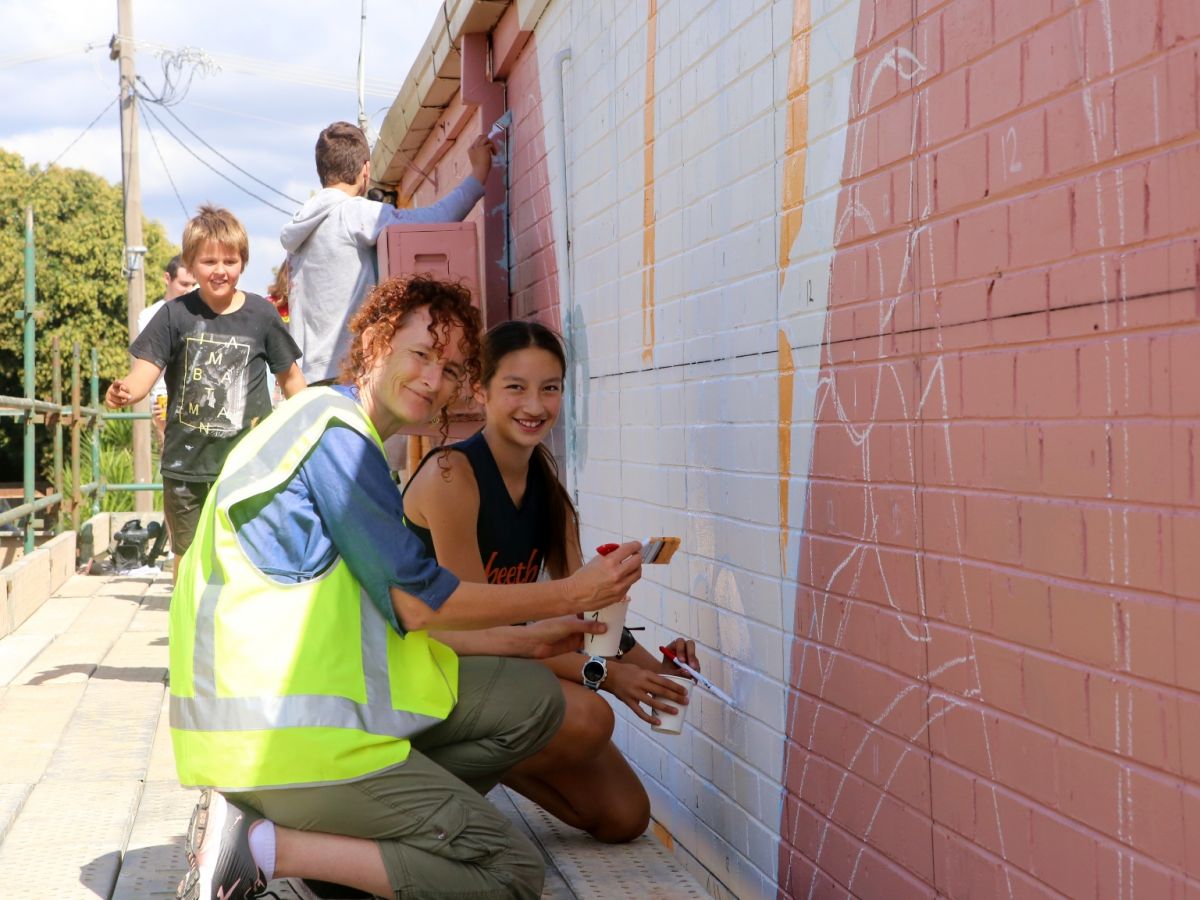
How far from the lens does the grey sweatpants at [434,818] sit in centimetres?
310

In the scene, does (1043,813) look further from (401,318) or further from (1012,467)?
(401,318)

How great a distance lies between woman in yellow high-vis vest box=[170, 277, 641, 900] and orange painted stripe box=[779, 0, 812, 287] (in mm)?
784

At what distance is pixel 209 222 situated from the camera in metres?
5.78

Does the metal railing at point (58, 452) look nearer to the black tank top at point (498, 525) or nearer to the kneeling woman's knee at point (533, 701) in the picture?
the black tank top at point (498, 525)

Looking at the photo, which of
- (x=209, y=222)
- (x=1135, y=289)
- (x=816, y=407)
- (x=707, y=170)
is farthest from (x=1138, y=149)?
(x=209, y=222)

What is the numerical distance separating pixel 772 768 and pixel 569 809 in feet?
2.92

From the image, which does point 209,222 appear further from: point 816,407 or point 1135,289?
point 1135,289

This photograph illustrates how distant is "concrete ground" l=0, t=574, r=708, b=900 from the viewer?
3.80 meters

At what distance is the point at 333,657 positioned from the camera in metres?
3.02

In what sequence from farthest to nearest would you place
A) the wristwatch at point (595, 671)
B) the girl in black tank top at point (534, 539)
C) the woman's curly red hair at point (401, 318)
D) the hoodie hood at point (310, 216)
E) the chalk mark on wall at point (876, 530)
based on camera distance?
the hoodie hood at point (310, 216), the girl in black tank top at point (534, 539), the wristwatch at point (595, 671), the woman's curly red hair at point (401, 318), the chalk mark on wall at point (876, 530)

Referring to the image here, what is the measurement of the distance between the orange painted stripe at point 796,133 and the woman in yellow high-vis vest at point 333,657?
78 centimetres

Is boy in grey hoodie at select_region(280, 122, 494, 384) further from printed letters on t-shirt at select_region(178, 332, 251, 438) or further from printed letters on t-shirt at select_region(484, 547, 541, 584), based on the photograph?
printed letters on t-shirt at select_region(484, 547, 541, 584)

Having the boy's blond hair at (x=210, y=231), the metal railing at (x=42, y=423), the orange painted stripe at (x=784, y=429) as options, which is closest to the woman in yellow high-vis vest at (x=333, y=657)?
the orange painted stripe at (x=784, y=429)

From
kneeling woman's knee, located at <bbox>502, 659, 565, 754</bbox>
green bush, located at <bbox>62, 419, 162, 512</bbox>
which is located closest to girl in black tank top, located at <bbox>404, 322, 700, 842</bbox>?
kneeling woman's knee, located at <bbox>502, 659, 565, 754</bbox>
